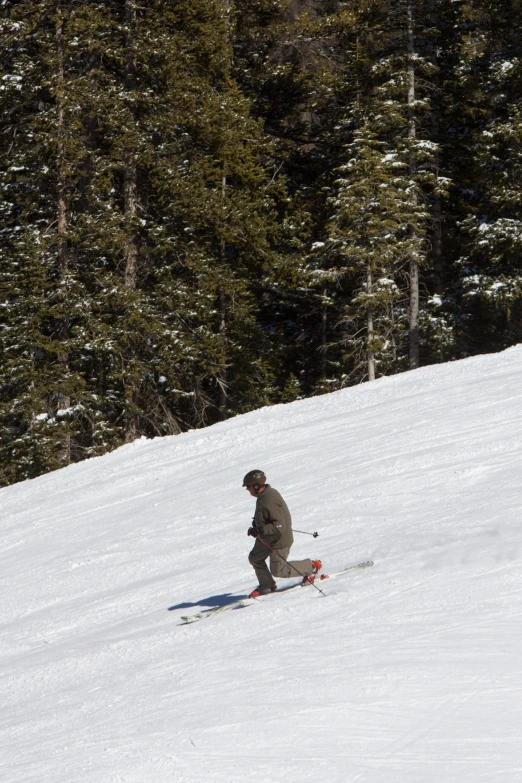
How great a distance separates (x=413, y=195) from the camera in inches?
1128

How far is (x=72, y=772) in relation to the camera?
257 inches

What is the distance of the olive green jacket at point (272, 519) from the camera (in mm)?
9570

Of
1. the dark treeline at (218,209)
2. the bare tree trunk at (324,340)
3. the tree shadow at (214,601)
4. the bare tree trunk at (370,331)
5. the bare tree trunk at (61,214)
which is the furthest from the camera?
the bare tree trunk at (324,340)

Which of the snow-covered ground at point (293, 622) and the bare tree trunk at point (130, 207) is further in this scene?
the bare tree trunk at point (130, 207)

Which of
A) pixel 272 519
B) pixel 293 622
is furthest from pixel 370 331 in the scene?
pixel 293 622

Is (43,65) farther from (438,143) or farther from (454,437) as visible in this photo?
(454,437)

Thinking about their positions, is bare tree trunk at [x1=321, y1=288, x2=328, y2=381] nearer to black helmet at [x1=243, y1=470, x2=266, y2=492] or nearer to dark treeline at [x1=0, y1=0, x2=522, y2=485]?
dark treeline at [x1=0, y1=0, x2=522, y2=485]

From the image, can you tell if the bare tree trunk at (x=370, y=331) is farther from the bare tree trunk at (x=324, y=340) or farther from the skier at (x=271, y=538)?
the skier at (x=271, y=538)

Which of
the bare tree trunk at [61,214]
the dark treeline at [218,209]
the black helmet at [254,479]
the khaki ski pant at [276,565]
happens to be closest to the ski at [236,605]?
the khaki ski pant at [276,565]

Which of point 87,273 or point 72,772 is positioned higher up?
point 87,273

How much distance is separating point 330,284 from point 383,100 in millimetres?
5579

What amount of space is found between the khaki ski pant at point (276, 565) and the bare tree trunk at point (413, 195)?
19.3 m

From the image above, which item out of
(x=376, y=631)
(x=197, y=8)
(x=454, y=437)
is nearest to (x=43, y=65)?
(x=197, y=8)

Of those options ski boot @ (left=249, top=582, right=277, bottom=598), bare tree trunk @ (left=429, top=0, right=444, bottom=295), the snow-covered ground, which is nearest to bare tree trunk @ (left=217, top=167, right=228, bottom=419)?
bare tree trunk @ (left=429, top=0, right=444, bottom=295)
